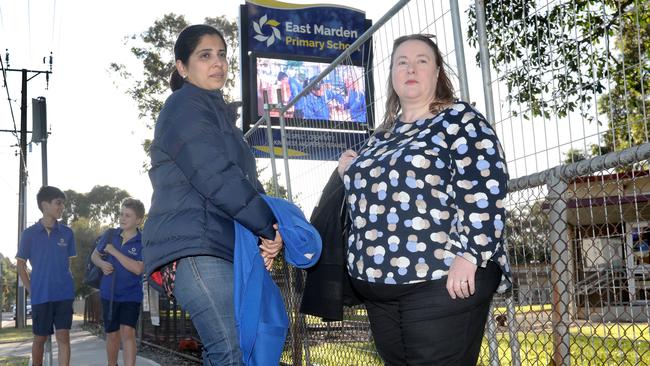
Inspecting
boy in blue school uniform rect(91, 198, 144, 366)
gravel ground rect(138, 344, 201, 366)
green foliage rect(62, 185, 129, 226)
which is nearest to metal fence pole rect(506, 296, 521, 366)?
boy in blue school uniform rect(91, 198, 144, 366)

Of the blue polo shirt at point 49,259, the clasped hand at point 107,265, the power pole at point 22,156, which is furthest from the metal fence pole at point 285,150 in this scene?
the power pole at point 22,156

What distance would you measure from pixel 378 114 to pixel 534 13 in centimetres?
127

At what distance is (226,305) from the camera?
8.61 ft

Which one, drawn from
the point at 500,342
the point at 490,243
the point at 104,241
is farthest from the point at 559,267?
the point at 104,241

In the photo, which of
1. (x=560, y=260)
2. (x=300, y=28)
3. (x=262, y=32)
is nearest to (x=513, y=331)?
(x=560, y=260)

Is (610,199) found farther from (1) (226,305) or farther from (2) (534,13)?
(1) (226,305)

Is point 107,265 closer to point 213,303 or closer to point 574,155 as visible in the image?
point 213,303

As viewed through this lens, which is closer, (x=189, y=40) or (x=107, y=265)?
(x=189, y=40)

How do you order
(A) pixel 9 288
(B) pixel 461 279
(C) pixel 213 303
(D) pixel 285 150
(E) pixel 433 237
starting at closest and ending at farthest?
(B) pixel 461 279 → (E) pixel 433 237 → (C) pixel 213 303 → (D) pixel 285 150 → (A) pixel 9 288

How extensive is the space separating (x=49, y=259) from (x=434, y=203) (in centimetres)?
542

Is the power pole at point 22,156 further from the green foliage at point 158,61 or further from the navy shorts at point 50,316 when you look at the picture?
the navy shorts at point 50,316

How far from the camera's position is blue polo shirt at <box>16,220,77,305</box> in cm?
688

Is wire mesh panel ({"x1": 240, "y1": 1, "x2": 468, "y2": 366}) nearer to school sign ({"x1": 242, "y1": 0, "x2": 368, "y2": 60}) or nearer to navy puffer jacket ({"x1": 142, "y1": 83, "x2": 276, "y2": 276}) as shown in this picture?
navy puffer jacket ({"x1": 142, "y1": 83, "x2": 276, "y2": 276})

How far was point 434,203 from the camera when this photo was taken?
100 inches
